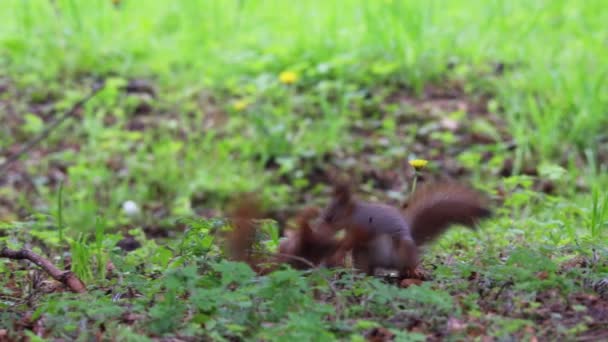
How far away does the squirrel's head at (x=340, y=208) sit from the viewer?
7.41 ft

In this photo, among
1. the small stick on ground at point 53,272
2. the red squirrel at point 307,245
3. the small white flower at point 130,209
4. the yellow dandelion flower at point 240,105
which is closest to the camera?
the red squirrel at point 307,245

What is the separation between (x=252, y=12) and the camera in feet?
22.1

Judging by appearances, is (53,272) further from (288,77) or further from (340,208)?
(288,77)

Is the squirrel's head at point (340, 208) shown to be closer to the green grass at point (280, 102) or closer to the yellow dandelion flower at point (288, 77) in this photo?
the green grass at point (280, 102)

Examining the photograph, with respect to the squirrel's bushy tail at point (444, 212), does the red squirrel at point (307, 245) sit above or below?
below

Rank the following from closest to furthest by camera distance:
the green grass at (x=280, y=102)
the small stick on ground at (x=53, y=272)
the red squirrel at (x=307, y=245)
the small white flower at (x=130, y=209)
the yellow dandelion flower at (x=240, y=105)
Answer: the red squirrel at (x=307, y=245)
the small stick on ground at (x=53, y=272)
the small white flower at (x=130, y=209)
the green grass at (x=280, y=102)
the yellow dandelion flower at (x=240, y=105)

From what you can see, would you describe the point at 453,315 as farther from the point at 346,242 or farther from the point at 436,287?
the point at 346,242

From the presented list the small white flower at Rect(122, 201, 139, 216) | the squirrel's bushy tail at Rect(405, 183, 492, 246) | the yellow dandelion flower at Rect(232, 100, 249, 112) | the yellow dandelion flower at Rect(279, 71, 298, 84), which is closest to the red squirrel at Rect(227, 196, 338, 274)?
the squirrel's bushy tail at Rect(405, 183, 492, 246)

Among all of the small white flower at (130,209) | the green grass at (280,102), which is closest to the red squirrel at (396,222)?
the green grass at (280,102)

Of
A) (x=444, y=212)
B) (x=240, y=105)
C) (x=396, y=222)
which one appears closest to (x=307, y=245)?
(x=396, y=222)

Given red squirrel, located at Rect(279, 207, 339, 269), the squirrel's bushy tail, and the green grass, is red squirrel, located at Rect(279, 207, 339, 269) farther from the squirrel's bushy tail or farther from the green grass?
the green grass

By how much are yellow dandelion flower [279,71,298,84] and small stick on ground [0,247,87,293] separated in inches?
136

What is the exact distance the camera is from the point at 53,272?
2.36 m

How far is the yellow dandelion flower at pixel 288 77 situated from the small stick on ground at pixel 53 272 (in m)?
3.46
